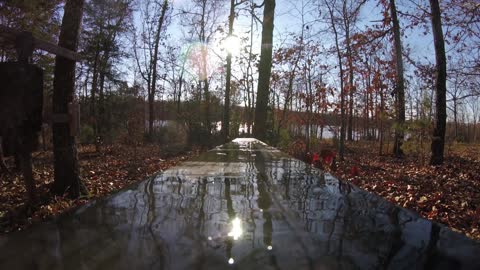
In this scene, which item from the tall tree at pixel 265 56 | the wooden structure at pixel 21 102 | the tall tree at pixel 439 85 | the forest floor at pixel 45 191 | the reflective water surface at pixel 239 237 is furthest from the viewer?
the tall tree at pixel 265 56

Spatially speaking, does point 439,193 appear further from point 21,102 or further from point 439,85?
point 21,102

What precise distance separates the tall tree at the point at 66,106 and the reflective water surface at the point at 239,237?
15.6ft

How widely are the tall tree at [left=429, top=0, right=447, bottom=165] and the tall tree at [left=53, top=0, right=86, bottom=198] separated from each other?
9.60 m

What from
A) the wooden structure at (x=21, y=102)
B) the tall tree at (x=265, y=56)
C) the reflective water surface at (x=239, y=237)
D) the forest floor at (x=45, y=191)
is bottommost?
the forest floor at (x=45, y=191)

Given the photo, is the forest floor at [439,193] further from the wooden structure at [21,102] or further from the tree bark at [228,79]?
the tree bark at [228,79]

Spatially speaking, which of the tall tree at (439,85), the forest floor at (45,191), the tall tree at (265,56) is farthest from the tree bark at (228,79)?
the tall tree at (439,85)

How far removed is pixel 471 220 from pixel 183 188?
14.6 ft

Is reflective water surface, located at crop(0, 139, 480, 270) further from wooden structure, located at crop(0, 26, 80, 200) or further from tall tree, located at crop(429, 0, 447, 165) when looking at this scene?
tall tree, located at crop(429, 0, 447, 165)

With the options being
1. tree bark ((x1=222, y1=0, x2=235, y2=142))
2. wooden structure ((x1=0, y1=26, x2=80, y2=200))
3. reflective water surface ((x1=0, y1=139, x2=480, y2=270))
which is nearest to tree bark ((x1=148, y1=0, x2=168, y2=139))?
tree bark ((x1=222, y1=0, x2=235, y2=142))

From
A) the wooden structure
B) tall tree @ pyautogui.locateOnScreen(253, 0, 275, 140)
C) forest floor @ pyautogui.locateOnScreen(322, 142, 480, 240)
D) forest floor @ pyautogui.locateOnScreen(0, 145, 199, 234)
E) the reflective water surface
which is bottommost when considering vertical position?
forest floor @ pyautogui.locateOnScreen(0, 145, 199, 234)

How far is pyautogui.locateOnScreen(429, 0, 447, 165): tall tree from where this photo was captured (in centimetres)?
1065

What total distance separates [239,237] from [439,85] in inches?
448

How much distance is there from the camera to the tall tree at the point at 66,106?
20.1 feet

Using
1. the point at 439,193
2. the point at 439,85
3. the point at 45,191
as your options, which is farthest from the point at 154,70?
the point at 439,193
